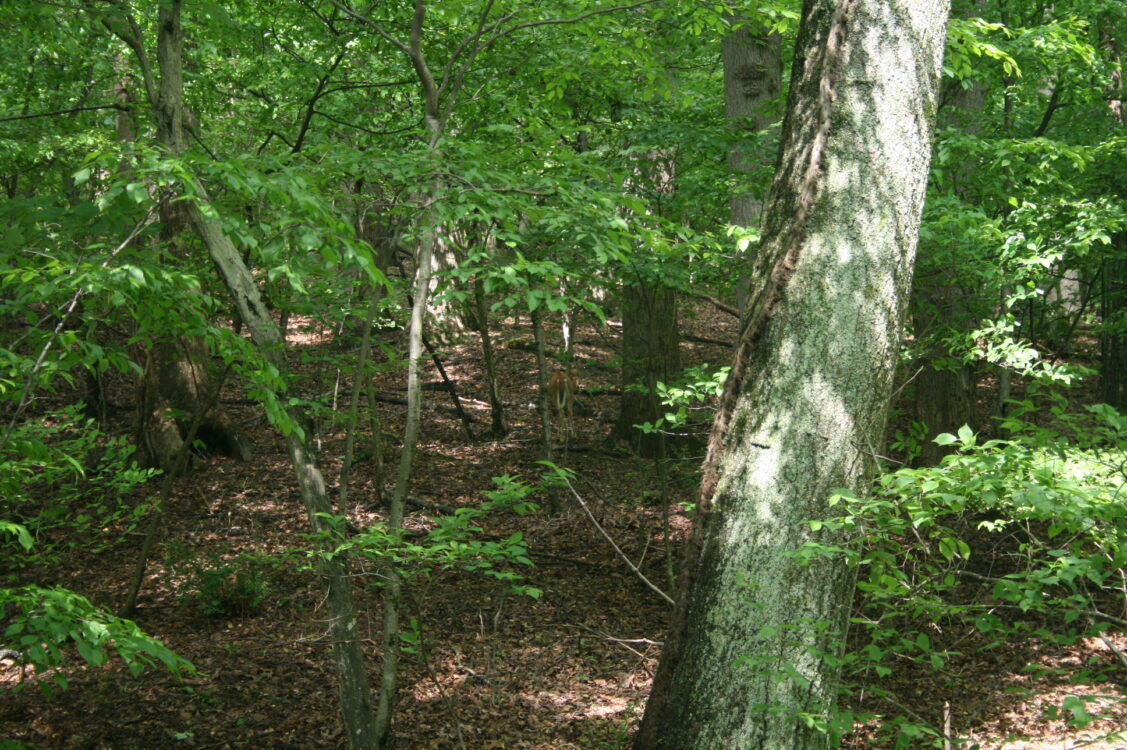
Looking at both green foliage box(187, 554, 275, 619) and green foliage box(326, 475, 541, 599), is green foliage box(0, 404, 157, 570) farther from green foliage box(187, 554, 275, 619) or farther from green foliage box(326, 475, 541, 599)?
green foliage box(326, 475, 541, 599)

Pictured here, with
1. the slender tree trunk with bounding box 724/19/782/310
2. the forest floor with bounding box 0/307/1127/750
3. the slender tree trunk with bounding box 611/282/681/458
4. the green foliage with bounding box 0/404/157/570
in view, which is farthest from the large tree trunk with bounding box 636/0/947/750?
the slender tree trunk with bounding box 611/282/681/458

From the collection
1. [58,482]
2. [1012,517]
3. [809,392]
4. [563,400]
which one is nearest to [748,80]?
[563,400]

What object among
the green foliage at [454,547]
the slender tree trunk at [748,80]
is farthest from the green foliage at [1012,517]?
the slender tree trunk at [748,80]

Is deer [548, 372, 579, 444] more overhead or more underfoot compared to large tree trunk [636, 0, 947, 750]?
more underfoot

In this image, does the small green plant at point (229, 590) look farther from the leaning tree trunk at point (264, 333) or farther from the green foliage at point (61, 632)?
the green foliage at point (61, 632)

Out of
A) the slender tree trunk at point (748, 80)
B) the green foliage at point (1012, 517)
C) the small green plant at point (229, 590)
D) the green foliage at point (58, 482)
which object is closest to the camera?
the green foliage at point (1012, 517)

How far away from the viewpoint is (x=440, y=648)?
6746 millimetres

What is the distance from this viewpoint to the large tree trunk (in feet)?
9.74

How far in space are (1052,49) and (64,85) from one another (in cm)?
879

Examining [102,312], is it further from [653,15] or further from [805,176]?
[653,15]

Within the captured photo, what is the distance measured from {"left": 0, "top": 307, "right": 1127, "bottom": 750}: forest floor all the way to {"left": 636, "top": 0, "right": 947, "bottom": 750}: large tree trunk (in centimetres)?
113

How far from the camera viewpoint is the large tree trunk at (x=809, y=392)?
9.74 feet

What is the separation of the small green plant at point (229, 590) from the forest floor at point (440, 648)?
Result: 6cm

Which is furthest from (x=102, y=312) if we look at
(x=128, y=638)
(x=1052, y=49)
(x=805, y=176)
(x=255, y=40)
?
(x=1052, y=49)
